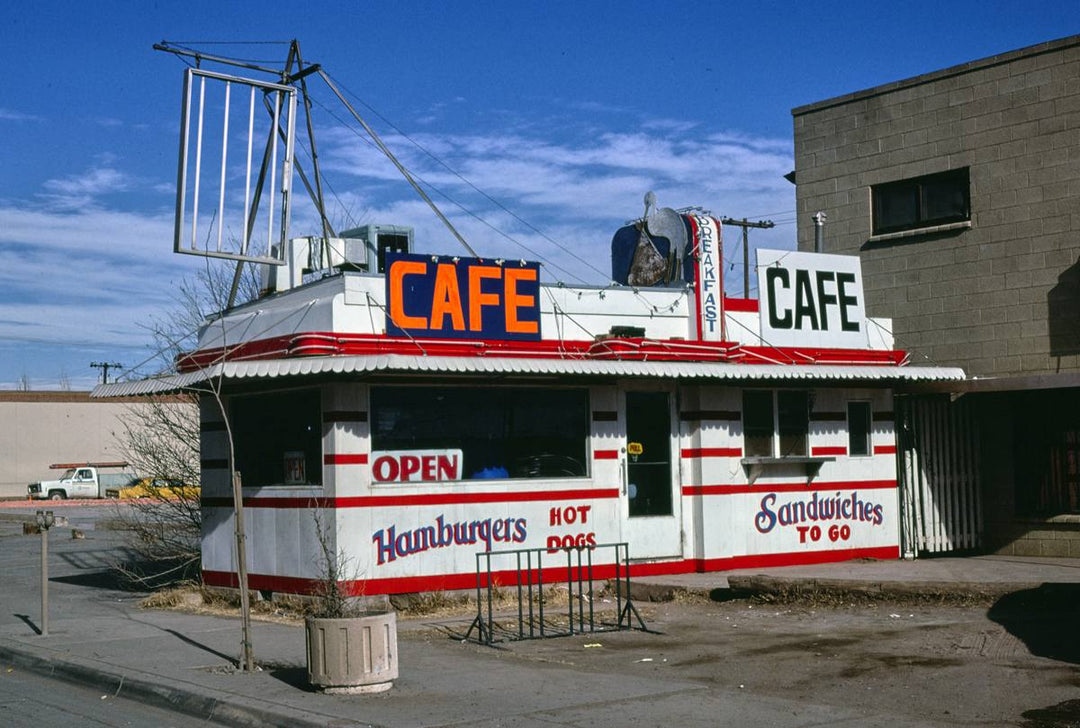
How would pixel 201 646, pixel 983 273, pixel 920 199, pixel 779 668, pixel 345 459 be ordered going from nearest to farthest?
pixel 779 668
pixel 201 646
pixel 345 459
pixel 983 273
pixel 920 199

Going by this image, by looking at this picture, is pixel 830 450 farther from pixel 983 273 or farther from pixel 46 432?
pixel 46 432

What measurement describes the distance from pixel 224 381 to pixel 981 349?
1163 cm

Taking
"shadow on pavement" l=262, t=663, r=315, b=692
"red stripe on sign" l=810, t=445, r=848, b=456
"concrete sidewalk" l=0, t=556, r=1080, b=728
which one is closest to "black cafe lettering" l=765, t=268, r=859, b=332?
"red stripe on sign" l=810, t=445, r=848, b=456

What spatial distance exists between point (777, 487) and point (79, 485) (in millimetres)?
54958

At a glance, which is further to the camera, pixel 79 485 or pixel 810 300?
pixel 79 485

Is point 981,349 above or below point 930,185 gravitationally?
below

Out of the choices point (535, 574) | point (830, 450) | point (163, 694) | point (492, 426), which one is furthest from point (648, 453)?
point (163, 694)

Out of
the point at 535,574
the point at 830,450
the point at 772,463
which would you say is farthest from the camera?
the point at 830,450

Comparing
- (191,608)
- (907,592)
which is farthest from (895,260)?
(191,608)

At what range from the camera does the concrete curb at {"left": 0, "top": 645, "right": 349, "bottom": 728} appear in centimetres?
912

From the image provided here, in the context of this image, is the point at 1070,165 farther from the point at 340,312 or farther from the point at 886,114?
the point at 340,312

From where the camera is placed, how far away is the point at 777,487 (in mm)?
17766

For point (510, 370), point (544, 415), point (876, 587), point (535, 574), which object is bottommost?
point (876, 587)

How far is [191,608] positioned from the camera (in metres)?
16.0
